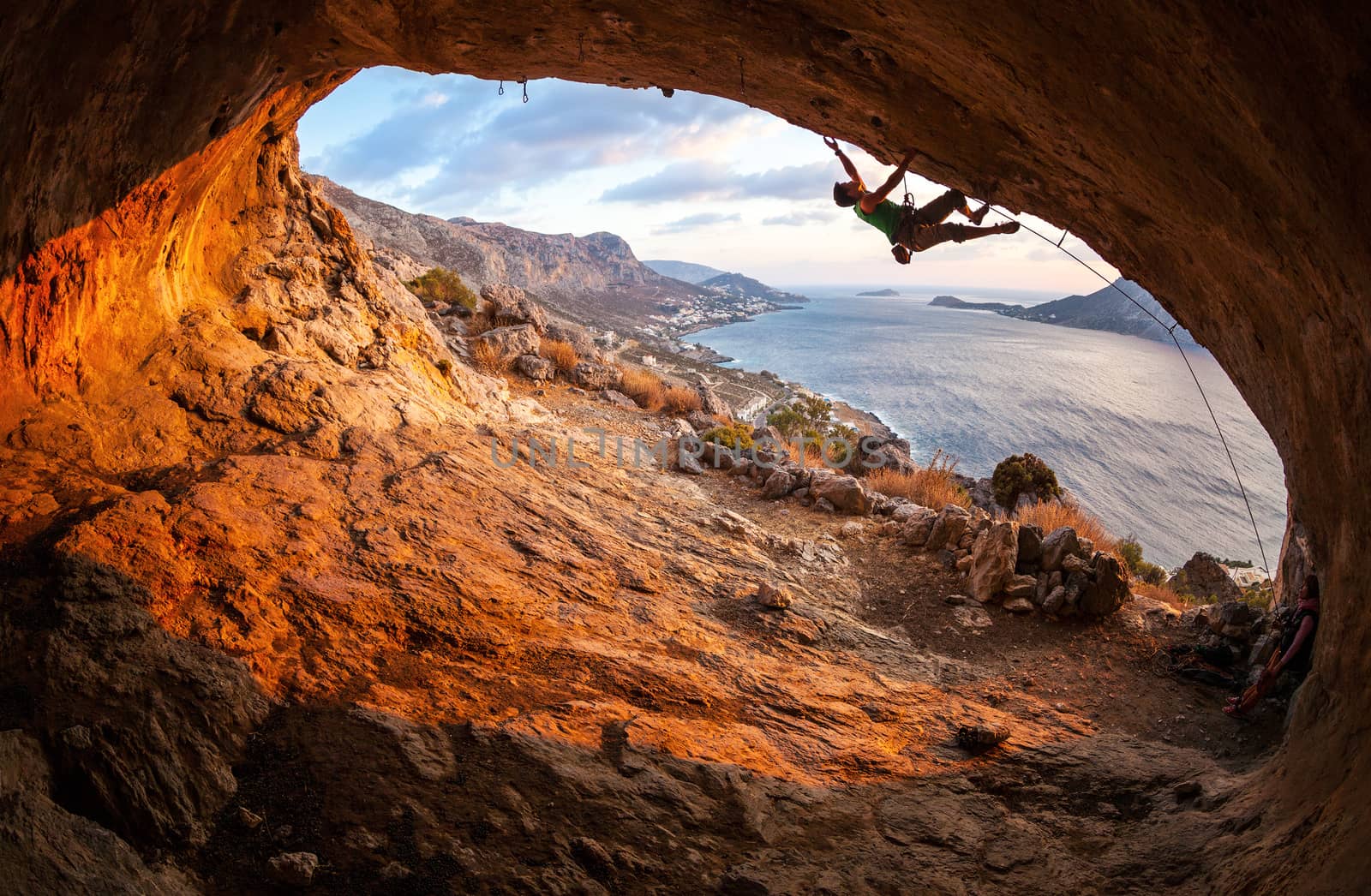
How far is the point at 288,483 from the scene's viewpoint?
208 inches

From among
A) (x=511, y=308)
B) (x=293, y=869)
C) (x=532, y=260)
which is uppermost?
(x=532, y=260)

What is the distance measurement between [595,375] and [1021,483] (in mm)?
9176

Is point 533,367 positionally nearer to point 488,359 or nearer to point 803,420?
point 488,359

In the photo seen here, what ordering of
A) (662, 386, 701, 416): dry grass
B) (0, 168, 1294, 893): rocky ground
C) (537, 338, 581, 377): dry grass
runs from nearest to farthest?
1. (0, 168, 1294, 893): rocky ground
2. (537, 338, 581, 377): dry grass
3. (662, 386, 701, 416): dry grass

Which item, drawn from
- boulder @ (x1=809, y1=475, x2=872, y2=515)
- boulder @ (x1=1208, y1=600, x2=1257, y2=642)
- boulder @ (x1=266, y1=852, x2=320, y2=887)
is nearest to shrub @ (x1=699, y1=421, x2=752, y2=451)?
boulder @ (x1=809, y1=475, x2=872, y2=515)

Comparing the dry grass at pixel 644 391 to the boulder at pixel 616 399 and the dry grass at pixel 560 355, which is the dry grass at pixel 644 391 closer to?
the boulder at pixel 616 399

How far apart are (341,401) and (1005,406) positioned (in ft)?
96.3

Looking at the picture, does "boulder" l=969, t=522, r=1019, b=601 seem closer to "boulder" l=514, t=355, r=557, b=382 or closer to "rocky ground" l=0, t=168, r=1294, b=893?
"rocky ground" l=0, t=168, r=1294, b=893

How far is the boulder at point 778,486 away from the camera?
1050 cm

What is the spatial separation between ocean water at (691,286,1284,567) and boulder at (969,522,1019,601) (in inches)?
438

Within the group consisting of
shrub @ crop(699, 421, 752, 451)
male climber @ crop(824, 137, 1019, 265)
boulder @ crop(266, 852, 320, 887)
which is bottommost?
boulder @ crop(266, 852, 320, 887)

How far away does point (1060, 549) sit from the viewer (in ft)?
25.3

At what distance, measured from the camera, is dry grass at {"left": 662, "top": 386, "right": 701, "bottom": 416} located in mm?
15250

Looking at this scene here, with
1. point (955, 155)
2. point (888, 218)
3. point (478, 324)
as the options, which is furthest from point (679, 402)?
point (955, 155)
